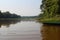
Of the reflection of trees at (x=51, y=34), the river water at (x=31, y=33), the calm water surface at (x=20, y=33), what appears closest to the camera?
the reflection of trees at (x=51, y=34)

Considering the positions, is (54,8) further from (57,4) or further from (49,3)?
(49,3)

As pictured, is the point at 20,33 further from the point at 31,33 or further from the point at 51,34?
the point at 51,34

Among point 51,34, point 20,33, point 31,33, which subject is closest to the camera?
point 51,34

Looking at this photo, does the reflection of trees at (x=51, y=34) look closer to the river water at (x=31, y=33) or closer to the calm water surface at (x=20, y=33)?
the river water at (x=31, y=33)

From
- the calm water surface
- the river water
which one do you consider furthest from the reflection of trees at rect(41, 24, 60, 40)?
the calm water surface

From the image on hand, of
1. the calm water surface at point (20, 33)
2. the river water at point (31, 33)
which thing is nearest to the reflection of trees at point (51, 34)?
the river water at point (31, 33)

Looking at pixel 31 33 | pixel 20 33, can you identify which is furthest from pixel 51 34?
pixel 20 33

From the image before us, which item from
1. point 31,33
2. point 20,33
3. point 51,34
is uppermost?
point 20,33

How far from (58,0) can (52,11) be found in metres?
3.20

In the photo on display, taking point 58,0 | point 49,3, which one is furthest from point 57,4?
point 49,3

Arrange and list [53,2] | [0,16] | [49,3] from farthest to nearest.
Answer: [0,16]
[49,3]
[53,2]

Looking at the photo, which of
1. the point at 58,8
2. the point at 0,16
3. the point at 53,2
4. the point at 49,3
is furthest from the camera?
the point at 0,16

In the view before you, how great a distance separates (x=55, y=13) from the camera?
42.6 meters

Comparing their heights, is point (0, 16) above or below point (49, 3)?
above
